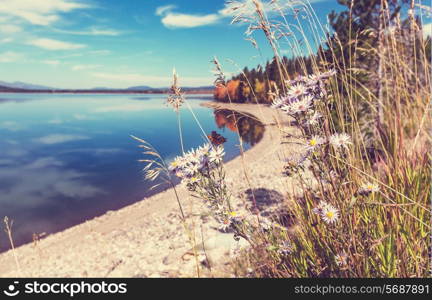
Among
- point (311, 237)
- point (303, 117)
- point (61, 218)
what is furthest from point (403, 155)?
point (61, 218)

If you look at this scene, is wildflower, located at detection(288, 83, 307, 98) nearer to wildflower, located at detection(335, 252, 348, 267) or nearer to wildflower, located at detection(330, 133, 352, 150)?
wildflower, located at detection(330, 133, 352, 150)

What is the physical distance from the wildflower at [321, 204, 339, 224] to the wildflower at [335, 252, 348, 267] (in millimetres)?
226

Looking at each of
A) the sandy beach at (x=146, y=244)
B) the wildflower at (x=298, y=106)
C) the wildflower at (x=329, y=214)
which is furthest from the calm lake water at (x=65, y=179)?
the sandy beach at (x=146, y=244)

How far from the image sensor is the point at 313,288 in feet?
5.41

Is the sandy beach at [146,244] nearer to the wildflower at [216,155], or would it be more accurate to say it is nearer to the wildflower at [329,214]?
the wildflower at [216,155]

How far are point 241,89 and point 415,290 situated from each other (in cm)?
153

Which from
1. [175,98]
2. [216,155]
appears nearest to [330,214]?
[216,155]

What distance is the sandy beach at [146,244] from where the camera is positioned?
11.3 feet

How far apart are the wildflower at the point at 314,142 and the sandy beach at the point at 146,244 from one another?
30 centimetres

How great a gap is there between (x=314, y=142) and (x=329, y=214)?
1.38ft

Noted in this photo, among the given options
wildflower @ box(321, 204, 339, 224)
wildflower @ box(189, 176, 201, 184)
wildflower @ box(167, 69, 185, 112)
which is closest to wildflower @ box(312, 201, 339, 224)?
wildflower @ box(321, 204, 339, 224)

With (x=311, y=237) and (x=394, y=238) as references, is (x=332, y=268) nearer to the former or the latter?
(x=311, y=237)

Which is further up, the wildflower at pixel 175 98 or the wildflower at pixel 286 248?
the wildflower at pixel 175 98

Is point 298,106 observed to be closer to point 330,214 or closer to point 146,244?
point 330,214
